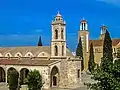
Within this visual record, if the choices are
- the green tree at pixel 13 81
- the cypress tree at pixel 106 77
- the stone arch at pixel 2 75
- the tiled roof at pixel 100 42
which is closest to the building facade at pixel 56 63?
the stone arch at pixel 2 75

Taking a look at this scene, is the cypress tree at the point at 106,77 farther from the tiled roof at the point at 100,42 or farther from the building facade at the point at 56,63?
the tiled roof at the point at 100,42

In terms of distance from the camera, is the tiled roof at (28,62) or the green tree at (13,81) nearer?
the green tree at (13,81)

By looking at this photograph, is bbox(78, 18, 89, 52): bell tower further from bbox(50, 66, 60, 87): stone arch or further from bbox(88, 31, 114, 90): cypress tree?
bbox(88, 31, 114, 90): cypress tree

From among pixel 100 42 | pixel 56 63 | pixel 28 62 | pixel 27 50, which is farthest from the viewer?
pixel 100 42

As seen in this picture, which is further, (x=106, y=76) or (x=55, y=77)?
(x=55, y=77)

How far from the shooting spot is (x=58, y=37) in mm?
46750

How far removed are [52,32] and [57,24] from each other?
5.03ft

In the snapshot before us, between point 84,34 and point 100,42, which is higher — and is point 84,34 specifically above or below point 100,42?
above

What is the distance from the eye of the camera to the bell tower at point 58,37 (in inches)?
1834

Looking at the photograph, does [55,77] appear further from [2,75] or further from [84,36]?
[84,36]

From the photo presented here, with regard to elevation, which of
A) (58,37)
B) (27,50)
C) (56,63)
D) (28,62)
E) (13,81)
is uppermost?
(58,37)

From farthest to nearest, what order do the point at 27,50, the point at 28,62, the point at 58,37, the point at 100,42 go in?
the point at 100,42 → the point at 27,50 → the point at 58,37 → the point at 28,62

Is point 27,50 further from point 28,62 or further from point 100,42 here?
point 100,42

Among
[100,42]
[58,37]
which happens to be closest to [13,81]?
[58,37]
